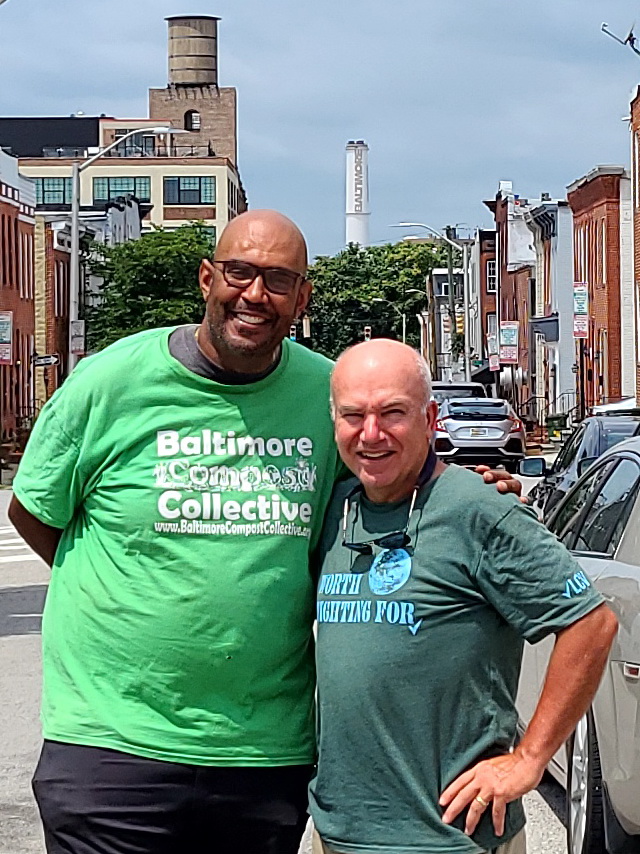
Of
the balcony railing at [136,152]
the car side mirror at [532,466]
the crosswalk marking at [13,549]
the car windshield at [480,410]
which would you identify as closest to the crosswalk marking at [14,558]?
the crosswalk marking at [13,549]

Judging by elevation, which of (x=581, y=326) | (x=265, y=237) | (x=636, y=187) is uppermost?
(x=636, y=187)

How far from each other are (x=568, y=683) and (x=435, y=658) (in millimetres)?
268

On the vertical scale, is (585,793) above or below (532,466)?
below

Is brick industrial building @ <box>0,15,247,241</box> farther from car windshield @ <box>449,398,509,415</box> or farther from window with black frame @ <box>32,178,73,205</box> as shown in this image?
car windshield @ <box>449,398,509,415</box>

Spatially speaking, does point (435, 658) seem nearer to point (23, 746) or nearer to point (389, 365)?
point (389, 365)

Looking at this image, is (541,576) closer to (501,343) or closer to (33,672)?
(33,672)

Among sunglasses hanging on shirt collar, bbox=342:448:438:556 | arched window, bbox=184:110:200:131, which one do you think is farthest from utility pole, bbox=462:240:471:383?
sunglasses hanging on shirt collar, bbox=342:448:438:556

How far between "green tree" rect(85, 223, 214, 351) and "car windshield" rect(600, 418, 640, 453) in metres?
47.5

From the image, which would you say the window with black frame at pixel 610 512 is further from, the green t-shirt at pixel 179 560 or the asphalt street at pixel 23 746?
the green t-shirt at pixel 179 560

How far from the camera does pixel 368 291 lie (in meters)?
115

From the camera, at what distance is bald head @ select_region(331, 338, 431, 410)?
349 centimetres

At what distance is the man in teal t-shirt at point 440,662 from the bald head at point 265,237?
471 mm

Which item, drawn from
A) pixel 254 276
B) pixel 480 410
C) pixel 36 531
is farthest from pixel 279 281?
pixel 480 410

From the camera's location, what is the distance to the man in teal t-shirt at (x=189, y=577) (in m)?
3.66
